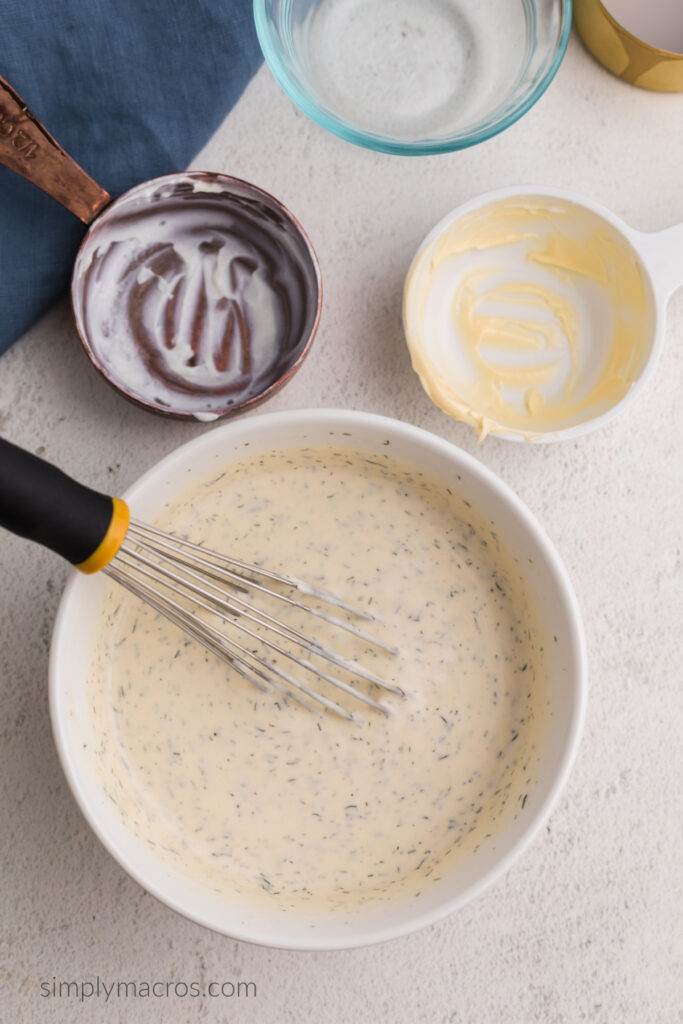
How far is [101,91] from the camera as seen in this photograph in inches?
32.4

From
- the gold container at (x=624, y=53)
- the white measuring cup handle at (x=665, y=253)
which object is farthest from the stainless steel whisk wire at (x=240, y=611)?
the gold container at (x=624, y=53)

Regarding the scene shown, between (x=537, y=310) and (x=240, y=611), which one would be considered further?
(x=537, y=310)

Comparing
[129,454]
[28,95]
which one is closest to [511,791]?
[129,454]

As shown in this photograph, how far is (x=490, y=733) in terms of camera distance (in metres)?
0.81

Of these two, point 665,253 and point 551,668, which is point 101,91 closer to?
point 665,253

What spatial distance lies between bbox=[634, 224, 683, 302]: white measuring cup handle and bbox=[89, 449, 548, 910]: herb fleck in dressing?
285mm

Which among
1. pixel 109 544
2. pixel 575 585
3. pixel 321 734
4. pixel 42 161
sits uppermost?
pixel 42 161

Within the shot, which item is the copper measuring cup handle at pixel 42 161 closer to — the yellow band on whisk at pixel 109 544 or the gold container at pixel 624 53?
the yellow band on whisk at pixel 109 544

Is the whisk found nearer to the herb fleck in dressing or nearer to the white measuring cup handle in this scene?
the herb fleck in dressing

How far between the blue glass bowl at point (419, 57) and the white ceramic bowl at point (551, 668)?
1.04 feet

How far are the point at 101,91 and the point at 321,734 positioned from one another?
59 centimetres

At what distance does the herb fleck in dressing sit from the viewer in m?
0.78

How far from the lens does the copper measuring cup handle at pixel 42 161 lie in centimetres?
74

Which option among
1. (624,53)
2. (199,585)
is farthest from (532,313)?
(199,585)
